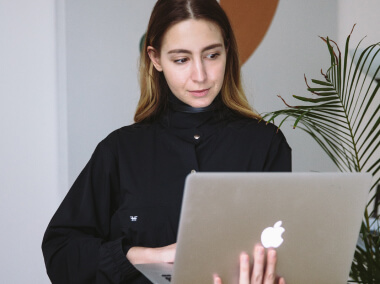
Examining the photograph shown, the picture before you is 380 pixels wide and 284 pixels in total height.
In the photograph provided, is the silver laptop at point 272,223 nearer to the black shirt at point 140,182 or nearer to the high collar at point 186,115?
the black shirt at point 140,182

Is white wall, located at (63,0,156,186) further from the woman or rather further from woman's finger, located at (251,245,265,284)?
woman's finger, located at (251,245,265,284)

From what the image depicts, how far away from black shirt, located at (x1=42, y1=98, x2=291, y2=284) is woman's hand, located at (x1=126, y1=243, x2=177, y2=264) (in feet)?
0.08

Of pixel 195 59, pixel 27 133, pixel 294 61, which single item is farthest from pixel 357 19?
pixel 195 59

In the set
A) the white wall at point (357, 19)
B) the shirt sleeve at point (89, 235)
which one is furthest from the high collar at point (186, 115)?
the white wall at point (357, 19)

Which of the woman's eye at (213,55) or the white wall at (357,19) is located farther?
the white wall at (357,19)

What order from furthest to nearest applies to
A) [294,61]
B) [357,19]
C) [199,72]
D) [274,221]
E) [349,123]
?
1. [357,19]
2. [294,61]
3. [349,123]
4. [199,72]
5. [274,221]

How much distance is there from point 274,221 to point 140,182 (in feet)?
2.13

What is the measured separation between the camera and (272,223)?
131cm

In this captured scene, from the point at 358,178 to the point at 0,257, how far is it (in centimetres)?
219

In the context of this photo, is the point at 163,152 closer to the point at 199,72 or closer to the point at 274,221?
the point at 199,72

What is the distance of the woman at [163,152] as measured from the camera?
1825 millimetres

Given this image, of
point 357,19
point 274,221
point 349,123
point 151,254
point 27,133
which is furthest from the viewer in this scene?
point 357,19

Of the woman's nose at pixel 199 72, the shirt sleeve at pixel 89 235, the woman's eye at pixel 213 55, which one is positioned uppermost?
the woman's eye at pixel 213 55

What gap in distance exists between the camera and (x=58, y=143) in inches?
123
